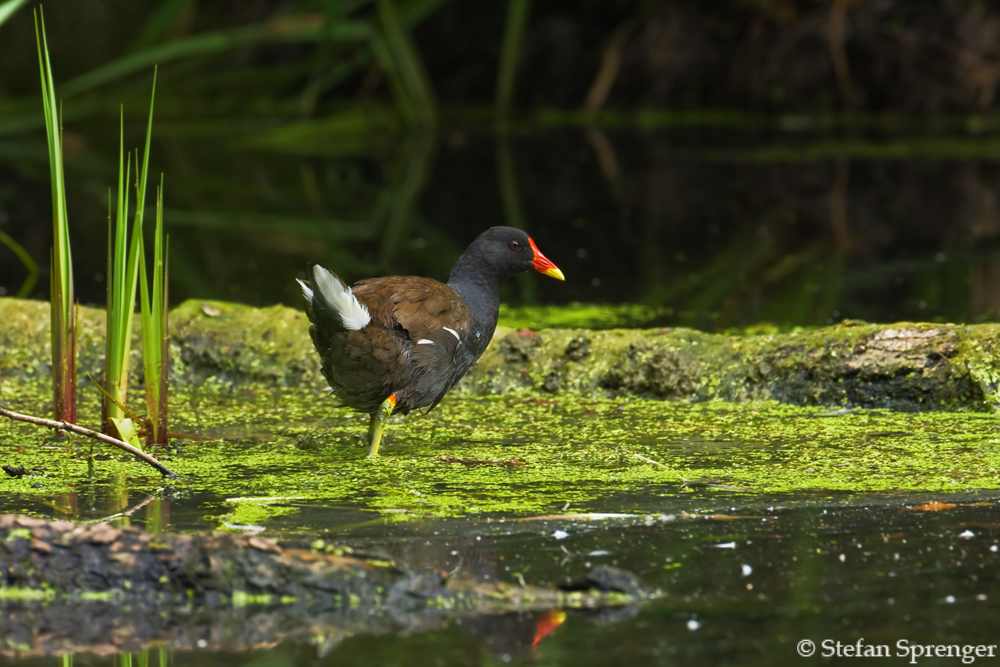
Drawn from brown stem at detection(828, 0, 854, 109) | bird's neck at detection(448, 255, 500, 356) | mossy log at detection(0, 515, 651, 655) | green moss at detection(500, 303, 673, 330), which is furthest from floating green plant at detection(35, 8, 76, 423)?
brown stem at detection(828, 0, 854, 109)

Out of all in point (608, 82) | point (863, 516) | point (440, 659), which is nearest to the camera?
point (440, 659)

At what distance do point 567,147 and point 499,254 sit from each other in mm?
7689

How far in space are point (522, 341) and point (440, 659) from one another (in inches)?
95.5

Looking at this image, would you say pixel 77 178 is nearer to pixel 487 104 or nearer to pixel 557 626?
pixel 487 104

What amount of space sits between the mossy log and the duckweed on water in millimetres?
446

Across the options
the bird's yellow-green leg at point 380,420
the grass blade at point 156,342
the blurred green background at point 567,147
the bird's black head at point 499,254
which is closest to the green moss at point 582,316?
the blurred green background at point 567,147

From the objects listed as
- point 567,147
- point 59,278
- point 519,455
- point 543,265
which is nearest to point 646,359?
point 543,265

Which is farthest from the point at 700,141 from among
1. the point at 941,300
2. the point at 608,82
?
the point at 941,300

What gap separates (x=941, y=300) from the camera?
5.60 metres

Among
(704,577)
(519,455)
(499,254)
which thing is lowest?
(704,577)

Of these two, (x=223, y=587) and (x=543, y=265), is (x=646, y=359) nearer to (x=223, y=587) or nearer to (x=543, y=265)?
(x=543, y=265)

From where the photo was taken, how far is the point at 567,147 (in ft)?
38.4

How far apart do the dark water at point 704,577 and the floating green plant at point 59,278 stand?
70 centimetres

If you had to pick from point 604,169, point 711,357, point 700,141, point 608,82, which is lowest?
point 711,357
